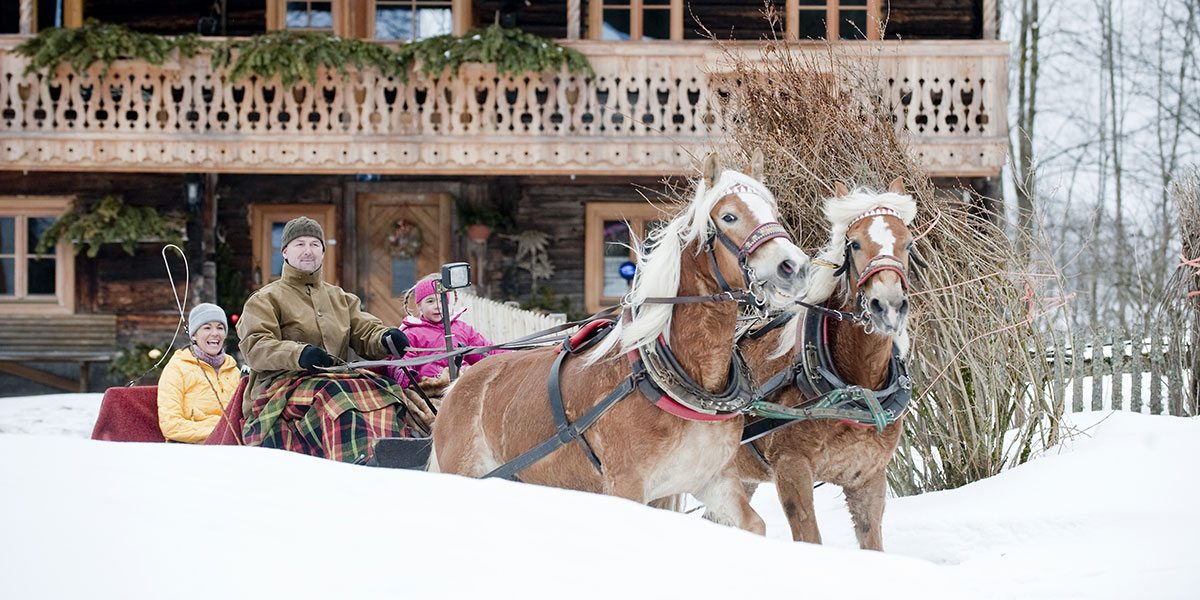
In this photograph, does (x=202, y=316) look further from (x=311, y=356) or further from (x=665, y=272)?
(x=665, y=272)

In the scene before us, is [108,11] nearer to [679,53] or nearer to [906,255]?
[679,53]

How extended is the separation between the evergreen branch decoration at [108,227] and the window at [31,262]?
44 cm

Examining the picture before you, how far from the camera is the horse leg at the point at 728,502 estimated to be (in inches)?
166

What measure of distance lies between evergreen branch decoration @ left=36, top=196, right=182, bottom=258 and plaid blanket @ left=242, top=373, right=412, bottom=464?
31.8 feet

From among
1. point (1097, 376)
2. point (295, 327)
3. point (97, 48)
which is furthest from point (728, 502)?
point (97, 48)

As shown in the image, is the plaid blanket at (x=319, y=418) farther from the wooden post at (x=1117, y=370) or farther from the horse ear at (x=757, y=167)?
the wooden post at (x=1117, y=370)

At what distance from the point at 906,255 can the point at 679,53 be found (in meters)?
8.67

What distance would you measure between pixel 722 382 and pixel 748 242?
518mm

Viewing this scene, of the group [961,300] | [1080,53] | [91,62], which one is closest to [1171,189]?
[961,300]

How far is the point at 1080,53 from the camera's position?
25672 millimetres

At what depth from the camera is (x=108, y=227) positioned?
14.3m

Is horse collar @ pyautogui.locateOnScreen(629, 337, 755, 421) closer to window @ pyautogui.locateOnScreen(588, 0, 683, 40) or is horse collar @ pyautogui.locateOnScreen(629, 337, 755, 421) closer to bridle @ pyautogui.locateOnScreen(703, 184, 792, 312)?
bridle @ pyautogui.locateOnScreen(703, 184, 792, 312)

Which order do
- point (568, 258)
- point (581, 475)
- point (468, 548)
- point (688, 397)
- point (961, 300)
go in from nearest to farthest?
point (468, 548) < point (688, 397) < point (581, 475) < point (961, 300) < point (568, 258)

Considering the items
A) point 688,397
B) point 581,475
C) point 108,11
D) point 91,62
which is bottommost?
point 581,475
